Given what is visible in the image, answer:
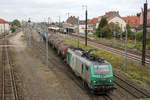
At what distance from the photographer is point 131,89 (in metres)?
18.2

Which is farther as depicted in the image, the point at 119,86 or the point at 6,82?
the point at 6,82

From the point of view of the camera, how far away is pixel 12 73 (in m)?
25.2

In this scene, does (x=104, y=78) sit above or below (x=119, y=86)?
above

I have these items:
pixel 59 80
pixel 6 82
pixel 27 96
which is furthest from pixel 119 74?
pixel 6 82

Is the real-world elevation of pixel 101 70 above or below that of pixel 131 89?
above

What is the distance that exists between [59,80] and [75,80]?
1.94 m

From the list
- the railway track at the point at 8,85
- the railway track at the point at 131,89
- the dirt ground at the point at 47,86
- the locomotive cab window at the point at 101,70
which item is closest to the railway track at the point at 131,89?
the railway track at the point at 131,89

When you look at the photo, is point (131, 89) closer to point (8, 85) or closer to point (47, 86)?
point (47, 86)


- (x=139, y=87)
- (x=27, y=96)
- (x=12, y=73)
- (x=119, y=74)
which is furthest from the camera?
(x=12, y=73)

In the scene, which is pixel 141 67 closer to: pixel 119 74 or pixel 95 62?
pixel 119 74

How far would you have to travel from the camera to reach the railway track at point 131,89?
1666 cm

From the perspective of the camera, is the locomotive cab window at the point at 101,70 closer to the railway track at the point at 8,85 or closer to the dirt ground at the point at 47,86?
the dirt ground at the point at 47,86

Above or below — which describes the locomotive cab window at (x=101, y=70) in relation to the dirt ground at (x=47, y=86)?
above

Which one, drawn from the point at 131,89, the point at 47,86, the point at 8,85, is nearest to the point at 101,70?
the point at 131,89
